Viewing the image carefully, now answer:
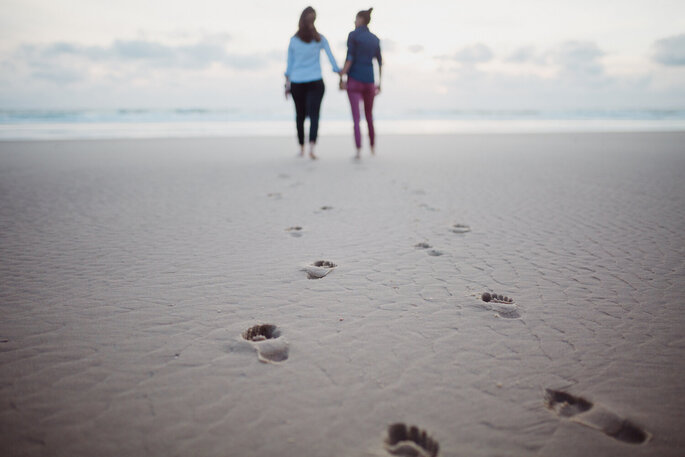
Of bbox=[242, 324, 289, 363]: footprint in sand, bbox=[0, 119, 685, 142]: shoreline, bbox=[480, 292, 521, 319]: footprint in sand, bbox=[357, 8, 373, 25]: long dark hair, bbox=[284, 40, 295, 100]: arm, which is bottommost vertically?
bbox=[242, 324, 289, 363]: footprint in sand

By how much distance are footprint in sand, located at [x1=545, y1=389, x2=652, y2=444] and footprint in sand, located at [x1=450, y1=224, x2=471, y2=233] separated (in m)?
1.96

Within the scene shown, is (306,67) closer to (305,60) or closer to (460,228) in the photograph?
(305,60)

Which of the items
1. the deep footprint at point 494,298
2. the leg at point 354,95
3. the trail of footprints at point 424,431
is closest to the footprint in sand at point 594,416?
the trail of footprints at point 424,431

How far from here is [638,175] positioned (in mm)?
5738

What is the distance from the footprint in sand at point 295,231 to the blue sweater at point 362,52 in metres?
4.18

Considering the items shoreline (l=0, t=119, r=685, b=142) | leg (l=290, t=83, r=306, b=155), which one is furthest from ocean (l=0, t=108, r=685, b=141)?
leg (l=290, t=83, r=306, b=155)

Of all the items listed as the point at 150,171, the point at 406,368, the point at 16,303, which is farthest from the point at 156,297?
the point at 150,171

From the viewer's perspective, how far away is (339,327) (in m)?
1.83

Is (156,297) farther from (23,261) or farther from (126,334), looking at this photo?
(23,261)

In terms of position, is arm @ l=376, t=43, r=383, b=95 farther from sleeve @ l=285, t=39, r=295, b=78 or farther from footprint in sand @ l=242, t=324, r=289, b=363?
footprint in sand @ l=242, t=324, r=289, b=363

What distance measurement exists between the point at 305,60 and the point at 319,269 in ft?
16.3

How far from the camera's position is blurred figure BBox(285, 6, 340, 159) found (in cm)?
597

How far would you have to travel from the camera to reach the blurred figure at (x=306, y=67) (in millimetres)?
5966

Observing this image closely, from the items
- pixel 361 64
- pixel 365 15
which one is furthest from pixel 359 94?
pixel 365 15
